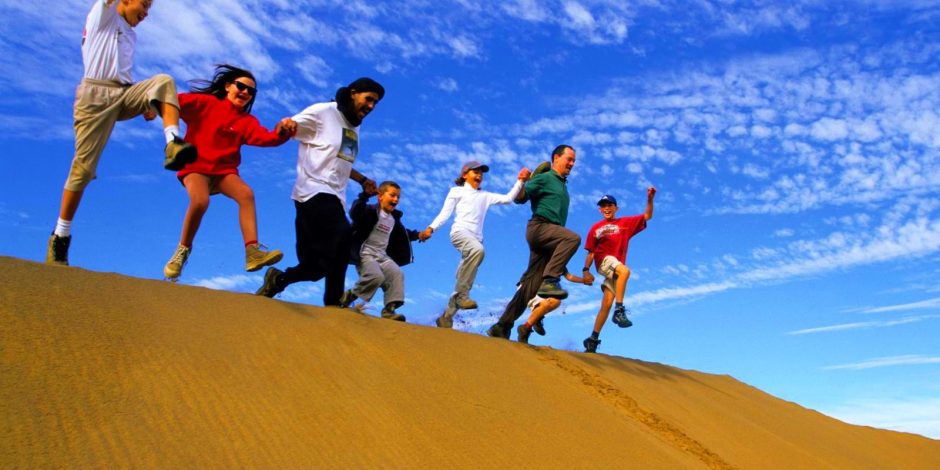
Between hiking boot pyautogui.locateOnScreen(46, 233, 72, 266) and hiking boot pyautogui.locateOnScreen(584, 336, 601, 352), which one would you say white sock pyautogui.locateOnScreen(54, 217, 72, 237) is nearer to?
hiking boot pyautogui.locateOnScreen(46, 233, 72, 266)

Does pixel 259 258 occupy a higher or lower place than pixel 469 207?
lower

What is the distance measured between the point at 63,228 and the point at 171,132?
102 centimetres

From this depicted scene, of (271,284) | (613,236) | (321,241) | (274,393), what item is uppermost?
(613,236)

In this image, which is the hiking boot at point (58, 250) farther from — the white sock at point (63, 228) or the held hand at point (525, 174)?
the held hand at point (525, 174)

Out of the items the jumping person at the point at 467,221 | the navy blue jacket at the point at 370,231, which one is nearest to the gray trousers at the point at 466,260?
the jumping person at the point at 467,221

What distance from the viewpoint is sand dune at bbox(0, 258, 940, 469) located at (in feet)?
10.1

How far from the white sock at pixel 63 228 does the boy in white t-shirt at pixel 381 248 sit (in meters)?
2.26

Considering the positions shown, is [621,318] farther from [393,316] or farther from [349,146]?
[349,146]

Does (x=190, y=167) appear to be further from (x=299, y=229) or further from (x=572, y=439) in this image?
(x=572, y=439)

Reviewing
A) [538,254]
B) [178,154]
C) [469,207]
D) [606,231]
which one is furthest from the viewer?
[606,231]

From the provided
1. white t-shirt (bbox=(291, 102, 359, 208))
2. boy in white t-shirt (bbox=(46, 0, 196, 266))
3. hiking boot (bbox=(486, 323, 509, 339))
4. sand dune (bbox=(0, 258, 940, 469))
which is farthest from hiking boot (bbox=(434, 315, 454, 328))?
boy in white t-shirt (bbox=(46, 0, 196, 266))

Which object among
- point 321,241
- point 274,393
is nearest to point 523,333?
point 321,241

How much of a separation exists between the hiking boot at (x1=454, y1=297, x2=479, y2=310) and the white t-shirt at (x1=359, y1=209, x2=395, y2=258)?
885 millimetres

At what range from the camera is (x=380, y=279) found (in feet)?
A: 21.3
